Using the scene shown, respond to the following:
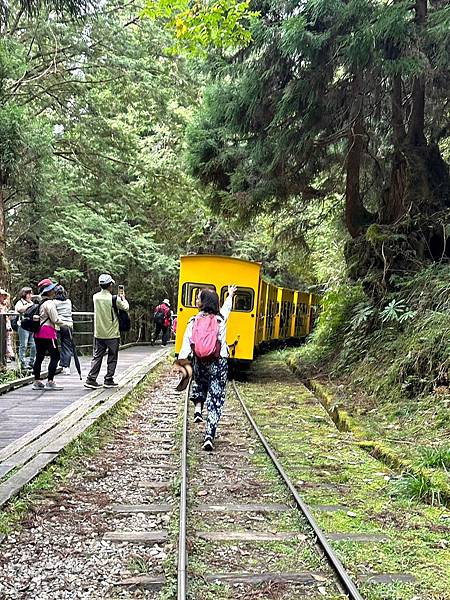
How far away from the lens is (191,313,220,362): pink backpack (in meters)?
7.63

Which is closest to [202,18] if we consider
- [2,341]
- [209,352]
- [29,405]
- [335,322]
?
[209,352]

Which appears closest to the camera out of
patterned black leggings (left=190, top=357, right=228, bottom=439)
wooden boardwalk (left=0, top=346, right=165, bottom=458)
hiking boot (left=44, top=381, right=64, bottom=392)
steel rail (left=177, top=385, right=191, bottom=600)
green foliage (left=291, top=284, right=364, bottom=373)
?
steel rail (left=177, top=385, right=191, bottom=600)

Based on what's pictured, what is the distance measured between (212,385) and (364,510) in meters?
2.72

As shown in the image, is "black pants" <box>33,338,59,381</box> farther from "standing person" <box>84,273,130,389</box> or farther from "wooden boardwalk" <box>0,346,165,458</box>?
"standing person" <box>84,273,130,389</box>

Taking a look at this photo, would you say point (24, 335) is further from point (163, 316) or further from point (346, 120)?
point (163, 316)

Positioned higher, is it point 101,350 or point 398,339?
point 398,339

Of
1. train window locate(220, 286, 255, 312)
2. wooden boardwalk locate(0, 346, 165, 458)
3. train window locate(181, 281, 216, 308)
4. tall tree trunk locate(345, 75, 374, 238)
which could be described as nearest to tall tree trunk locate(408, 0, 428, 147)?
tall tree trunk locate(345, 75, 374, 238)

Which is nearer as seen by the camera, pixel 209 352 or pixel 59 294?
pixel 209 352

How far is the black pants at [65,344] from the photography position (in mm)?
11125

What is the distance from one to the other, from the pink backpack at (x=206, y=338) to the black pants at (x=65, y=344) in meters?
4.07

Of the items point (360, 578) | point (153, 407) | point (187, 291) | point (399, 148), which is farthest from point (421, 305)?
point (360, 578)

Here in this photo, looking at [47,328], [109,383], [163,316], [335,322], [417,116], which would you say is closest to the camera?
[47,328]

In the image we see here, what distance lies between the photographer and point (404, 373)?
31.6ft

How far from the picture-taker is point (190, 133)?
12984mm
